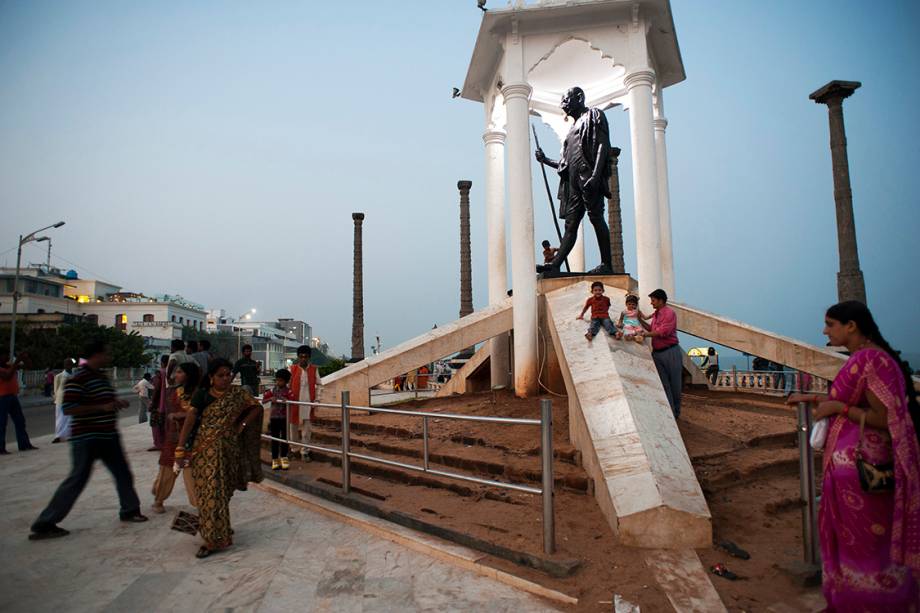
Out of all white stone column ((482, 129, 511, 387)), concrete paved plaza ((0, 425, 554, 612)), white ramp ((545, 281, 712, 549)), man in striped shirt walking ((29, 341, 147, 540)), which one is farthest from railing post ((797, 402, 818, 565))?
white stone column ((482, 129, 511, 387))

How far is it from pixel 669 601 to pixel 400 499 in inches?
114

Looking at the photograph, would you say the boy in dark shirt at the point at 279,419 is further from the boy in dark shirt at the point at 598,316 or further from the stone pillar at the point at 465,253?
the stone pillar at the point at 465,253

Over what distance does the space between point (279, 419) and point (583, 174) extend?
640 centimetres

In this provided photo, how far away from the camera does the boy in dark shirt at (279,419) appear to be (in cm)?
714

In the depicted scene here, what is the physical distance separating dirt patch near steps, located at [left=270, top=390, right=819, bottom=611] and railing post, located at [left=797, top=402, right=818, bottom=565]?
190 mm

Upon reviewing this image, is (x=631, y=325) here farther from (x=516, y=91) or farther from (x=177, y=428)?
(x=177, y=428)

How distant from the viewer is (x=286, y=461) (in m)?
7.12

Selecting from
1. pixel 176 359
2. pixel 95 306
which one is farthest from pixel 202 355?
pixel 95 306

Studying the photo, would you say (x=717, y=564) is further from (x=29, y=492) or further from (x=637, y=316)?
(x=29, y=492)

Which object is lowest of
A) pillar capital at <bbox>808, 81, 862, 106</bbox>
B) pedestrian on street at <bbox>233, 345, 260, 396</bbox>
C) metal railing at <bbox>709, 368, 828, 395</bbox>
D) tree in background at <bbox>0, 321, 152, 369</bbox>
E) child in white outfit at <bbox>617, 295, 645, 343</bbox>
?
metal railing at <bbox>709, 368, 828, 395</bbox>

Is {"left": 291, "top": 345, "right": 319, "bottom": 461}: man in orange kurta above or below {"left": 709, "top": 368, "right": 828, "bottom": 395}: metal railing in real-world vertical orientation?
above

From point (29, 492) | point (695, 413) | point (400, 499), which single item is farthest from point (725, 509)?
point (29, 492)

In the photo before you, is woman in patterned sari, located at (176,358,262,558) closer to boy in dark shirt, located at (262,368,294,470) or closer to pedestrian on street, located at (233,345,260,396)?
boy in dark shirt, located at (262,368,294,470)

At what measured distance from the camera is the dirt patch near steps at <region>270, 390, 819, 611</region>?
11.7ft
